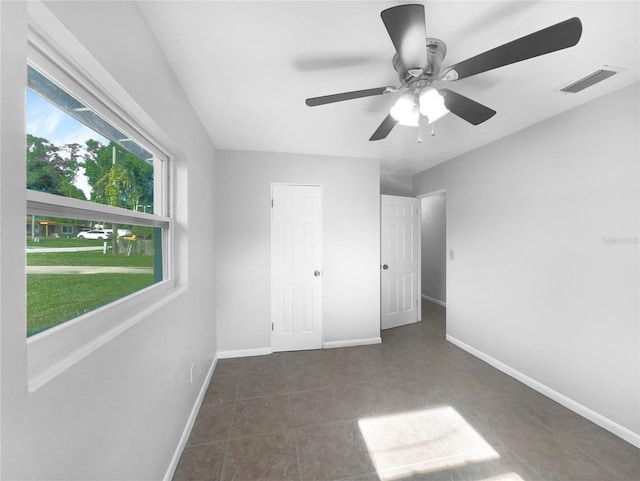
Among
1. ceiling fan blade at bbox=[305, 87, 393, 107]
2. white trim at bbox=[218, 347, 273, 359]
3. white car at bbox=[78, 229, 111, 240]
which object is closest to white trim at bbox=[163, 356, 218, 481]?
white trim at bbox=[218, 347, 273, 359]

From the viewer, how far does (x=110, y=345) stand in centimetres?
90

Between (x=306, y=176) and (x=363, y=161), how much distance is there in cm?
79

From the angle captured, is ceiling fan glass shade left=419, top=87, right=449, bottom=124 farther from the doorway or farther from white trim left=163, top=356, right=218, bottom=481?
the doorway

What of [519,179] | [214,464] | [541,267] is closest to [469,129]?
[519,179]

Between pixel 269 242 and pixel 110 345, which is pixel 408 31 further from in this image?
pixel 269 242

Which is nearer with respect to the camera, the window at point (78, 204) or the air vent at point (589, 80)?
the window at point (78, 204)

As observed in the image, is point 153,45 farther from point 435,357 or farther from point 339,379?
point 435,357

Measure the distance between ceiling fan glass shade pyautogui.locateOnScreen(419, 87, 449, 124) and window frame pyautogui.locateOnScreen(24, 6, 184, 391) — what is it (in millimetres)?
1357

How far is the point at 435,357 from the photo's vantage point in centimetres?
287

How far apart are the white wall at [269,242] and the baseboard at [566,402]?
1279mm

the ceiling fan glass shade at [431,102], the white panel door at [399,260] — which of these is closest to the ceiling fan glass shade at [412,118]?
the ceiling fan glass shade at [431,102]

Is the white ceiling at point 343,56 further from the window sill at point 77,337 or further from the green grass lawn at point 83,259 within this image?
the window sill at point 77,337

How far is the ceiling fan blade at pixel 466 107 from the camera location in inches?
53.5

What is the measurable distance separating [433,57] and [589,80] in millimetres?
1276
